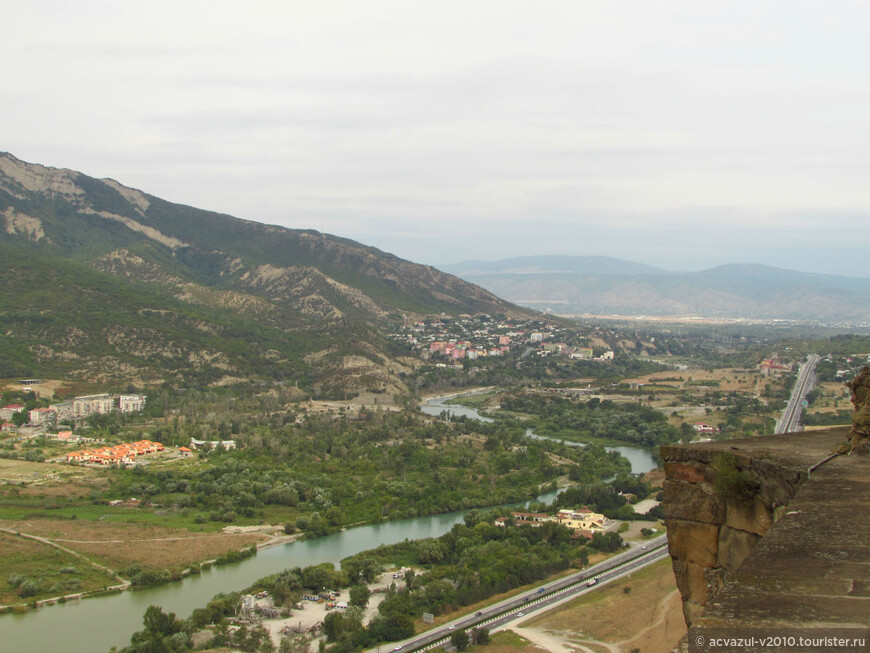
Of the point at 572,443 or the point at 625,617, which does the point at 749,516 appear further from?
the point at 572,443

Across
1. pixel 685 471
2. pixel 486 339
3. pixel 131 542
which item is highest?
pixel 685 471

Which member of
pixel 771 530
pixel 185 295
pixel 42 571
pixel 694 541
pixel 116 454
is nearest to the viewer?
pixel 771 530

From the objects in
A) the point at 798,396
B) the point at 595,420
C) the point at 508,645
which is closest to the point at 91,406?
the point at 595,420

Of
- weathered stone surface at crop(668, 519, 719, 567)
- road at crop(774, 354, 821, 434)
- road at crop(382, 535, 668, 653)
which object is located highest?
weathered stone surface at crop(668, 519, 719, 567)

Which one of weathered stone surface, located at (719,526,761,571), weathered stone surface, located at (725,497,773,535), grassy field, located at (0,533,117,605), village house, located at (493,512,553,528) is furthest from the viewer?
village house, located at (493,512,553,528)

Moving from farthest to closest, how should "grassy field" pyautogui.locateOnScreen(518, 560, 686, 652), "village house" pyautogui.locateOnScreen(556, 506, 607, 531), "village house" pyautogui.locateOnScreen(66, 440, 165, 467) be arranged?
"village house" pyautogui.locateOnScreen(66, 440, 165, 467), "village house" pyautogui.locateOnScreen(556, 506, 607, 531), "grassy field" pyautogui.locateOnScreen(518, 560, 686, 652)

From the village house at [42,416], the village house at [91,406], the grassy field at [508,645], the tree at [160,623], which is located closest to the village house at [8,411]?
the village house at [42,416]

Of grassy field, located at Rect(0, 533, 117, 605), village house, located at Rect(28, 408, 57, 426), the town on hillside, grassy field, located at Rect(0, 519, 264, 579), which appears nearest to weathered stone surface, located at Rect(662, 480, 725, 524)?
grassy field, located at Rect(0, 533, 117, 605)

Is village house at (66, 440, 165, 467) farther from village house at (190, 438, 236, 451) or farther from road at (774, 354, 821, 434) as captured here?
road at (774, 354, 821, 434)
